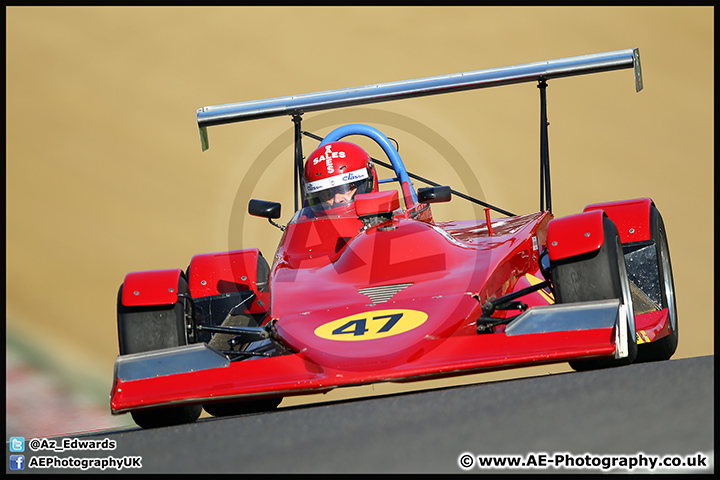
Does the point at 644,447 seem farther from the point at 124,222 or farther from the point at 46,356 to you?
the point at 124,222

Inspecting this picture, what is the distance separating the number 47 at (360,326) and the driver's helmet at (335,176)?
2.33 meters

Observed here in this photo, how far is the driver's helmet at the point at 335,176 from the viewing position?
8164 millimetres

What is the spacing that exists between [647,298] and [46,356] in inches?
396

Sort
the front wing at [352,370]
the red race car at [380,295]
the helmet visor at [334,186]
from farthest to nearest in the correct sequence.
Answer: the helmet visor at [334,186] < the red race car at [380,295] < the front wing at [352,370]

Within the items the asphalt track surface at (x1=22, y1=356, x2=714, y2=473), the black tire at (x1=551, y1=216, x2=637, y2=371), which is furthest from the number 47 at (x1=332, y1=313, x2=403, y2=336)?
the black tire at (x1=551, y1=216, x2=637, y2=371)

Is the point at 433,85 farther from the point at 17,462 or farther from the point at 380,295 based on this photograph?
the point at 17,462

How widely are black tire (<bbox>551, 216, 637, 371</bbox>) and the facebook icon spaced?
3406 mm

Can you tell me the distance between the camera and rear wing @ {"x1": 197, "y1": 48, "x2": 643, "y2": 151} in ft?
26.0

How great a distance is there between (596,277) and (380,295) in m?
1.41

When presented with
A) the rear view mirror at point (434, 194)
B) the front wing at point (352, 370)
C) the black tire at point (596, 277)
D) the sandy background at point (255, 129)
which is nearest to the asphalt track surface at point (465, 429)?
the front wing at point (352, 370)

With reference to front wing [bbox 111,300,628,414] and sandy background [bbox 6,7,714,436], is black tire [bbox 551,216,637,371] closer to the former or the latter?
front wing [bbox 111,300,628,414]

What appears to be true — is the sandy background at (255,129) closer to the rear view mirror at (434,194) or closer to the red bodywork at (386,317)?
the rear view mirror at (434,194)

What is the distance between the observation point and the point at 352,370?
5539mm

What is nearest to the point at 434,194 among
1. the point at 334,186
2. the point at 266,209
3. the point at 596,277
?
the point at 334,186
